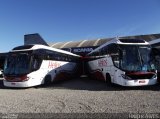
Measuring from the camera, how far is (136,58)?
14.5 meters

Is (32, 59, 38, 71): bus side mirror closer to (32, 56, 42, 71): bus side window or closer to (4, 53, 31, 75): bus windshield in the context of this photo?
(32, 56, 42, 71): bus side window

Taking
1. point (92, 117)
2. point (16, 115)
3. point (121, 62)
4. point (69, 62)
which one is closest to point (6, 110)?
point (16, 115)

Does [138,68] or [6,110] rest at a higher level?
[138,68]

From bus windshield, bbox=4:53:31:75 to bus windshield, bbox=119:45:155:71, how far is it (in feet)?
19.7

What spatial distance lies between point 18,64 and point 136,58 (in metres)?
7.47

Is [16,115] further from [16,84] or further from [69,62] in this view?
[69,62]

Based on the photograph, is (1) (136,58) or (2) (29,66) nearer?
(1) (136,58)

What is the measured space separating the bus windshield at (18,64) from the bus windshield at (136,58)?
6009 mm

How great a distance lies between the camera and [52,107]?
9.33 m

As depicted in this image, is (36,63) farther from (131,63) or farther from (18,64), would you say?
(131,63)

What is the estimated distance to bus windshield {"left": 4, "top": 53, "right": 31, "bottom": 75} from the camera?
54.0ft

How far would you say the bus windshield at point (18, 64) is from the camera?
1646cm

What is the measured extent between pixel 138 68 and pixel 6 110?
7930 mm

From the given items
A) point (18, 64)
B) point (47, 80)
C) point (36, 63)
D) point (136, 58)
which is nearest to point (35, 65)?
point (36, 63)
